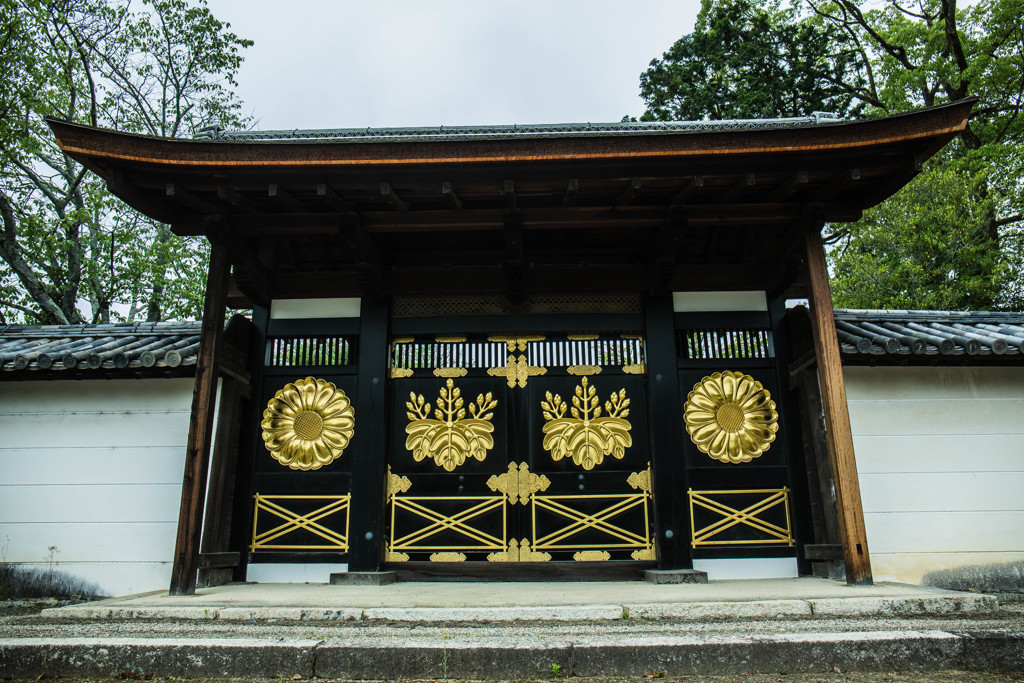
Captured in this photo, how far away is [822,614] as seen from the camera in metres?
4.46

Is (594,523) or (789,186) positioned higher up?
(789,186)

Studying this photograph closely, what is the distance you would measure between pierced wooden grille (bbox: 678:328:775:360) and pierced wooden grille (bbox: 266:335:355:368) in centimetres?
367

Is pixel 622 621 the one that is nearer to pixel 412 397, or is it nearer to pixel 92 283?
pixel 412 397

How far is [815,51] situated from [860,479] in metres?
20.6

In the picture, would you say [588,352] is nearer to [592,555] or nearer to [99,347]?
[592,555]

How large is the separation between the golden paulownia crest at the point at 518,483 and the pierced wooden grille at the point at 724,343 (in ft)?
6.79

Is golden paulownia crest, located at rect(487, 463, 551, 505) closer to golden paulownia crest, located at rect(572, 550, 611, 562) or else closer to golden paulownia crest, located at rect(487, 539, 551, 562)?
golden paulownia crest, located at rect(487, 539, 551, 562)

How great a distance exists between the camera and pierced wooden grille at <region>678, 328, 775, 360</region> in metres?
7.13

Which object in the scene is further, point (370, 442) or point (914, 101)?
point (914, 101)

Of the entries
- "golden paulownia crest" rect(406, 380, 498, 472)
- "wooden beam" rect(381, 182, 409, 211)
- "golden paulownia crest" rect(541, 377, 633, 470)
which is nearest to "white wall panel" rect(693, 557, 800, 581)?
"golden paulownia crest" rect(541, 377, 633, 470)

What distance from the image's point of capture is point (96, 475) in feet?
21.8

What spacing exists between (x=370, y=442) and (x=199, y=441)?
1674 millimetres

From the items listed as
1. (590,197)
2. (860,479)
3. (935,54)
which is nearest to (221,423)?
(590,197)

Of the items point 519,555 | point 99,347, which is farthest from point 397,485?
point 99,347
